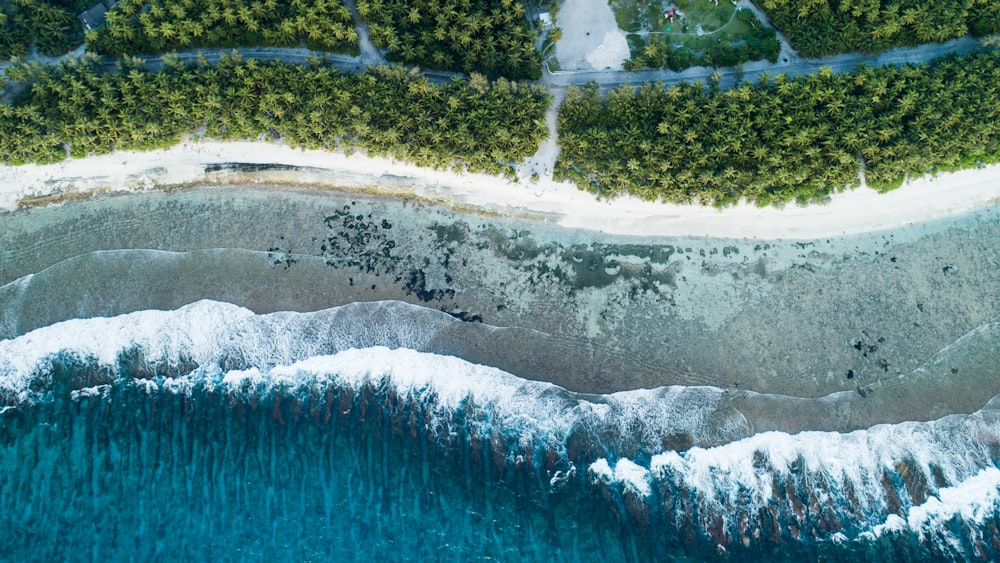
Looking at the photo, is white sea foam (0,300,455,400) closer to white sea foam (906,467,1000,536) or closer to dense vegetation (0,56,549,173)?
dense vegetation (0,56,549,173)

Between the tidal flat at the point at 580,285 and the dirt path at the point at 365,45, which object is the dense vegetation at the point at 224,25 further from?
the tidal flat at the point at 580,285

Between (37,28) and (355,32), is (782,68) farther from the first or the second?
(37,28)

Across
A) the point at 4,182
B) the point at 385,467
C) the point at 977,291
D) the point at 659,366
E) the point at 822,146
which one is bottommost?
the point at 385,467

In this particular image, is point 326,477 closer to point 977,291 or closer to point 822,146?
point 822,146

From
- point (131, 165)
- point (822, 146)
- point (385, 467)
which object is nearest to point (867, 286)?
point (822, 146)

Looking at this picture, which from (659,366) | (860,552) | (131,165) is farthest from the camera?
(131,165)

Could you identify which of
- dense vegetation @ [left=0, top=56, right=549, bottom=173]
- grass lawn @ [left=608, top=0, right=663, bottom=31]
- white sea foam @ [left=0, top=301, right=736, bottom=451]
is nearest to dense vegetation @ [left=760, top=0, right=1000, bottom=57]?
grass lawn @ [left=608, top=0, right=663, bottom=31]
